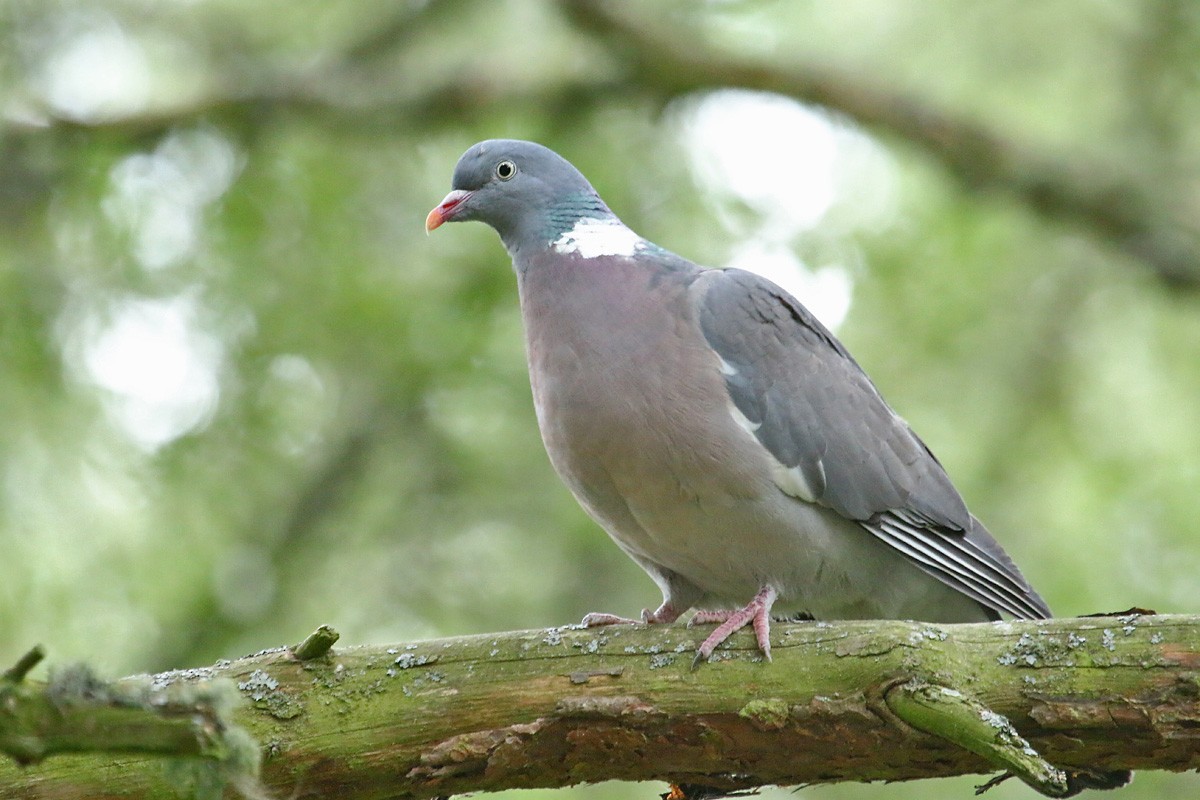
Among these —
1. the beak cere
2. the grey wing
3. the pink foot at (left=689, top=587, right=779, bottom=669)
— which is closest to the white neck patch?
the grey wing

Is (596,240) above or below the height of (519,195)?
below

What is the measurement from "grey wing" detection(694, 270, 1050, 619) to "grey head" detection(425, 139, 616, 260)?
0.59 meters

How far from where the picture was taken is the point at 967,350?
7.71 metres

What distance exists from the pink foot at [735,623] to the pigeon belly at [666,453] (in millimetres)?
339

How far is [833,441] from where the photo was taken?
4.48 meters

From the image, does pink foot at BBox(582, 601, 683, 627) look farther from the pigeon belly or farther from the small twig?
the small twig

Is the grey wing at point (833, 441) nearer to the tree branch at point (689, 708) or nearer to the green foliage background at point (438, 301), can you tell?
the tree branch at point (689, 708)

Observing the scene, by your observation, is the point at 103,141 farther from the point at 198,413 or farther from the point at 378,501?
the point at 378,501

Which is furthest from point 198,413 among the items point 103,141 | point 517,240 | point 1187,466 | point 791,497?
point 1187,466

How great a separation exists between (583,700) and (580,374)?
47.7 inches

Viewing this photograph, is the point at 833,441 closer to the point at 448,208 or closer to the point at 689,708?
the point at 689,708

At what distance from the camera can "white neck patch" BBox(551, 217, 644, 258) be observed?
14.8 ft

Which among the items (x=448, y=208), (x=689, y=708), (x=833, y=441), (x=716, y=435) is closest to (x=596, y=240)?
(x=448, y=208)

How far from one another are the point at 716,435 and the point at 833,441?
62 centimetres
